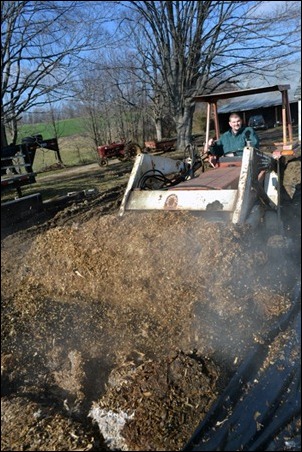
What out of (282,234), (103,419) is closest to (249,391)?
(103,419)

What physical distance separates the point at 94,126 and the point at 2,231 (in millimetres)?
15779

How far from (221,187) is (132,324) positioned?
1973 mm

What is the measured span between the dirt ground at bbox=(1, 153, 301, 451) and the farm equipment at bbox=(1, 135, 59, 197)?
5039 mm

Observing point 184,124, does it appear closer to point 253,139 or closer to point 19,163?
point 19,163

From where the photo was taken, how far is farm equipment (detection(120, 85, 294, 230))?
471cm

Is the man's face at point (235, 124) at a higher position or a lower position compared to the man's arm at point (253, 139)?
higher

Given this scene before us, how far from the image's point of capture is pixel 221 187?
5031mm

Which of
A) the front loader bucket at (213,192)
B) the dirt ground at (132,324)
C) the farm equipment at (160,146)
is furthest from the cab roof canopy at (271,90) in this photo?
the farm equipment at (160,146)

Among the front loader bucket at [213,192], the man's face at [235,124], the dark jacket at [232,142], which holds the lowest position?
the front loader bucket at [213,192]

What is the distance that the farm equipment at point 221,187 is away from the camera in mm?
4711

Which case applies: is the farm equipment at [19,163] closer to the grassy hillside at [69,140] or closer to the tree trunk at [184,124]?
the grassy hillside at [69,140]

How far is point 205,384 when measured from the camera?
10.00 feet

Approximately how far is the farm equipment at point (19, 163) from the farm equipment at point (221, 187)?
497 centimetres

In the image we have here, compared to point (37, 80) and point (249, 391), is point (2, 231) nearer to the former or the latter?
point (249, 391)
